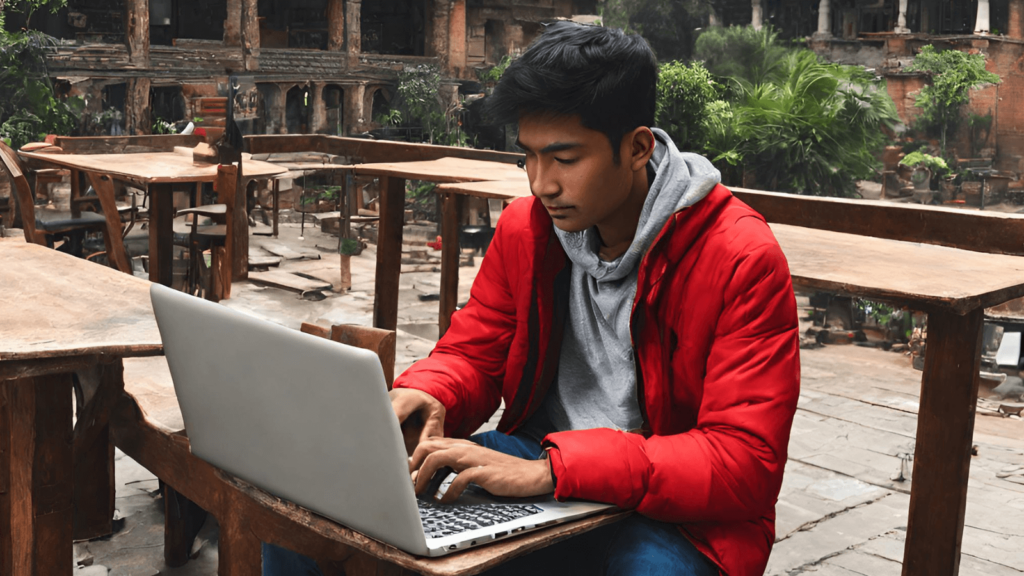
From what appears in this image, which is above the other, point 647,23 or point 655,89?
point 647,23

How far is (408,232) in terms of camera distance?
19250 millimetres

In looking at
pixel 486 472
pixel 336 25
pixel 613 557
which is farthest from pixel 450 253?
pixel 336 25

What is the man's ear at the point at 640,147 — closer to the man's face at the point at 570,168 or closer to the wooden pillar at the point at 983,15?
the man's face at the point at 570,168

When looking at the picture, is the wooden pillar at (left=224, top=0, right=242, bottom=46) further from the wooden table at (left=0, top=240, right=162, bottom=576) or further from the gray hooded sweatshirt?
the gray hooded sweatshirt

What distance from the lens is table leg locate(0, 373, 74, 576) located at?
87.3 inches

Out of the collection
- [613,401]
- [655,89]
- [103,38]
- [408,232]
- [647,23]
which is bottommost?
[408,232]

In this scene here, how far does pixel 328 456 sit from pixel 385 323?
3986 mm

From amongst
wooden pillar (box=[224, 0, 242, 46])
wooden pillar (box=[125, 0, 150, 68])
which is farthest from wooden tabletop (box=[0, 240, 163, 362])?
wooden pillar (box=[224, 0, 242, 46])

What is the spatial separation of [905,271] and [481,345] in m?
1.21

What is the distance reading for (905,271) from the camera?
8.28 feet

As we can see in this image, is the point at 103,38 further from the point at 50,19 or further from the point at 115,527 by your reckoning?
the point at 115,527

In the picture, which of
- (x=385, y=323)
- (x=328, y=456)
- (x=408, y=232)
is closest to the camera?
(x=328, y=456)

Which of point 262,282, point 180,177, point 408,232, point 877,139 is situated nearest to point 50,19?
point 408,232

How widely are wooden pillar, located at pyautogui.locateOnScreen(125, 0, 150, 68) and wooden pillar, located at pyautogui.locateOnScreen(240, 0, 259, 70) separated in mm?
2721
